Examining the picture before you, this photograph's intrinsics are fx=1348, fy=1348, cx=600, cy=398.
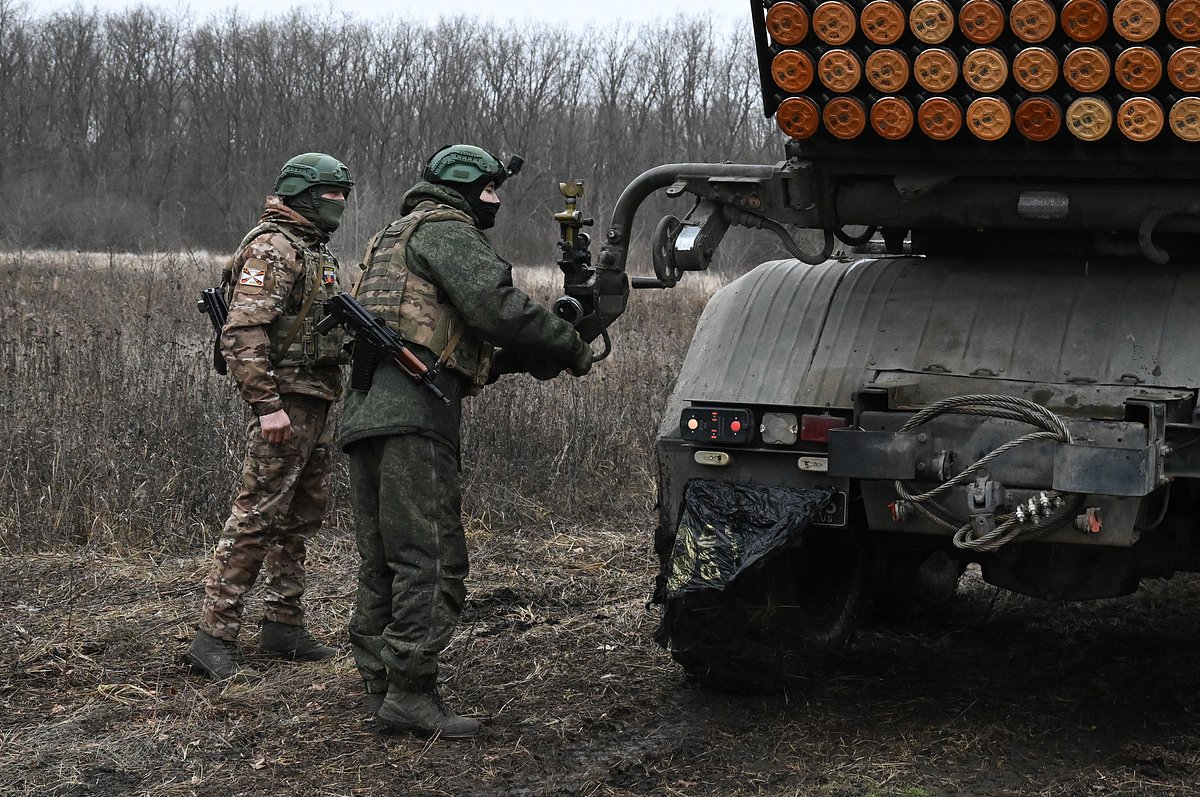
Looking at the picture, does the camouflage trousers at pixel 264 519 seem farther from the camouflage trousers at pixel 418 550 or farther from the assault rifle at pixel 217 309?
the camouflage trousers at pixel 418 550

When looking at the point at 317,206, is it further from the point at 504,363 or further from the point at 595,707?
the point at 595,707

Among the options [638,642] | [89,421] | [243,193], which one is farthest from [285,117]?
[638,642]

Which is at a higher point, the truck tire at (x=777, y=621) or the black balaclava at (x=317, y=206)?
the black balaclava at (x=317, y=206)

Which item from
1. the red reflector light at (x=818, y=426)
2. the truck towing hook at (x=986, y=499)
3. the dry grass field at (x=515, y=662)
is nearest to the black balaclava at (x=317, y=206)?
the dry grass field at (x=515, y=662)

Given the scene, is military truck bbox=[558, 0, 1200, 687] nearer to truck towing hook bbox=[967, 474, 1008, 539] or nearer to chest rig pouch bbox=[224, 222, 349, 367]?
truck towing hook bbox=[967, 474, 1008, 539]

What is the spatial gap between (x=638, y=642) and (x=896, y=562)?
1.10 metres

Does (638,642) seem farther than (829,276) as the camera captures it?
Yes

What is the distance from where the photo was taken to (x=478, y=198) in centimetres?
471

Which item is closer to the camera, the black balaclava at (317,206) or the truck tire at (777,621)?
the truck tire at (777,621)

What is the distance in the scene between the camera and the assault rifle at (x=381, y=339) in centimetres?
438

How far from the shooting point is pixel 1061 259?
4449 mm

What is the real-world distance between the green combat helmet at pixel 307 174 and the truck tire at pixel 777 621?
2194mm

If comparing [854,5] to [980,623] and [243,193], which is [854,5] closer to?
[980,623]

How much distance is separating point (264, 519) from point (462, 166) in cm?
160
